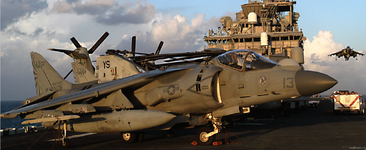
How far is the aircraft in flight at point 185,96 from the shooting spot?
10.1 metres

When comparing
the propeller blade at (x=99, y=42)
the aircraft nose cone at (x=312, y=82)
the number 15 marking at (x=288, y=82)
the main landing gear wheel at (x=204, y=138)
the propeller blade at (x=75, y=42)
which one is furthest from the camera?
the propeller blade at (x=75, y=42)

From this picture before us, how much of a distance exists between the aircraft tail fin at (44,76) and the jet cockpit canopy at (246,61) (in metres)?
8.47

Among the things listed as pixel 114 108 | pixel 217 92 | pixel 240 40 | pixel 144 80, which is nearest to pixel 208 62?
pixel 217 92

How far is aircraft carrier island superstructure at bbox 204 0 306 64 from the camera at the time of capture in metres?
38.5

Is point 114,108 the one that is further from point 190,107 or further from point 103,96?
point 190,107

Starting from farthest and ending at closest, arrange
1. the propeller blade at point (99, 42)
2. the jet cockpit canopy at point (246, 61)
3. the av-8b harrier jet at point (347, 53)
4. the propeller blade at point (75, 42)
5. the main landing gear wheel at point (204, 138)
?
1. the av-8b harrier jet at point (347, 53)
2. the propeller blade at point (75, 42)
3. the propeller blade at point (99, 42)
4. the main landing gear wheel at point (204, 138)
5. the jet cockpit canopy at point (246, 61)

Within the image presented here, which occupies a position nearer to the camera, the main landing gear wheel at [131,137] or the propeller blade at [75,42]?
the main landing gear wheel at [131,137]

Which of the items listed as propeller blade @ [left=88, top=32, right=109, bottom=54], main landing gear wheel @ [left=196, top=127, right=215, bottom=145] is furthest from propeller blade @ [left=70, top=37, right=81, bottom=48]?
main landing gear wheel @ [left=196, top=127, right=215, bottom=145]

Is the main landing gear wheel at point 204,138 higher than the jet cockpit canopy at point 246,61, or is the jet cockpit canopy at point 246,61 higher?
the jet cockpit canopy at point 246,61

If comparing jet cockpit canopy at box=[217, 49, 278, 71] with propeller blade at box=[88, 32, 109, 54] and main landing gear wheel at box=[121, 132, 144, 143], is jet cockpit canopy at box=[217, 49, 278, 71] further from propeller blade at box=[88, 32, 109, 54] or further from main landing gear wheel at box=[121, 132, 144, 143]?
propeller blade at box=[88, 32, 109, 54]

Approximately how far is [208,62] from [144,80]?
2.39m

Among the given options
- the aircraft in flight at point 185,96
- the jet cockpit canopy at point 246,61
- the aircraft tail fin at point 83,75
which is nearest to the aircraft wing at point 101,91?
the aircraft in flight at point 185,96

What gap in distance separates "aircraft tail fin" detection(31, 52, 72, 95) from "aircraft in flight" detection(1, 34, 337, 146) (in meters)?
3.57

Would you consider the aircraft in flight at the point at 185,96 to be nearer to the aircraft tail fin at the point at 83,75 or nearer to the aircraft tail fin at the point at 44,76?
the aircraft tail fin at the point at 44,76
